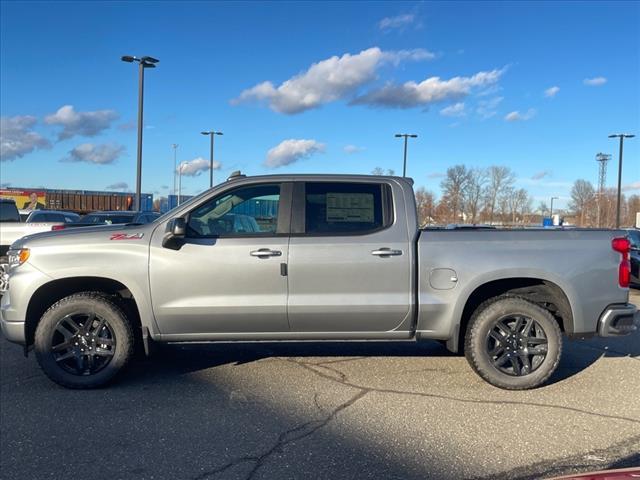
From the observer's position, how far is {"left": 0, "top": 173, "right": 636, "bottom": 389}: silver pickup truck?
4918 millimetres

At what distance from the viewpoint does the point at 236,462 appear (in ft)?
11.8

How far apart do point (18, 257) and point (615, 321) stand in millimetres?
5478

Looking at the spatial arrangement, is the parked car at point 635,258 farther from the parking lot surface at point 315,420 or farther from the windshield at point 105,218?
the windshield at point 105,218

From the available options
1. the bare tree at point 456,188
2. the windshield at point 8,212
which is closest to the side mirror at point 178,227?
the windshield at point 8,212

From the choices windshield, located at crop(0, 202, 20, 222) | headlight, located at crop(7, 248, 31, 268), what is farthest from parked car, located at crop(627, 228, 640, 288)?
windshield, located at crop(0, 202, 20, 222)

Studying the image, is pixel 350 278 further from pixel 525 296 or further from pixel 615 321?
pixel 615 321

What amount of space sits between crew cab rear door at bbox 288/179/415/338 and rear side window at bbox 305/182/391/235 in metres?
0.02

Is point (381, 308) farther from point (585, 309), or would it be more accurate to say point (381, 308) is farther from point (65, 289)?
point (65, 289)

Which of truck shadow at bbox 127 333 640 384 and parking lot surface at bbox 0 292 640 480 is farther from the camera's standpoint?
truck shadow at bbox 127 333 640 384

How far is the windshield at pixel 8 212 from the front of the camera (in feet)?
41.9

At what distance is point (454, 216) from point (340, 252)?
53282mm

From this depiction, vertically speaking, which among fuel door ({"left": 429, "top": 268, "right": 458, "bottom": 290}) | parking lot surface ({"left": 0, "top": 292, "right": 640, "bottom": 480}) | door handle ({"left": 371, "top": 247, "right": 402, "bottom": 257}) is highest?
door handle ({"left": 371, "top": 247, "right": 402, "bottom": 257})

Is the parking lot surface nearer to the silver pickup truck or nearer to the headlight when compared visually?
the silver pickup truck

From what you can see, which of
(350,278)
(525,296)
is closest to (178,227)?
(350,278)
